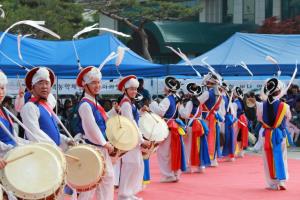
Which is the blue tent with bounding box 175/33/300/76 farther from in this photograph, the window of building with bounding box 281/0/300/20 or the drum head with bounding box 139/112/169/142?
the window of building with bounding box 281/0/300/20

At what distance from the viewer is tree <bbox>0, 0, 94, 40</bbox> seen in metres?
23.8

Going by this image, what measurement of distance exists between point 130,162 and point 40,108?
2251 mm

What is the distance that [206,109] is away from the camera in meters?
11.5

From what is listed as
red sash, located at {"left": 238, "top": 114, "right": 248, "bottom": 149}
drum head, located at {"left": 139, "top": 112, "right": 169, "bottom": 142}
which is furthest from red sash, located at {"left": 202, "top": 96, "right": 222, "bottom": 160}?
drum head, located at {"left": 139, "top": 112, "right": 169, "bottom": 142}

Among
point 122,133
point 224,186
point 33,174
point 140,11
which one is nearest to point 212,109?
point 224,186

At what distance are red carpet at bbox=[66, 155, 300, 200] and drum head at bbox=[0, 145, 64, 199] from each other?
3.54 metres

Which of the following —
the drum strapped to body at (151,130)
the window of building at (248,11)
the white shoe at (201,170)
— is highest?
the window of building at (248,11)

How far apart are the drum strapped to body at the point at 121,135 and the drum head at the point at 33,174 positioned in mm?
1628

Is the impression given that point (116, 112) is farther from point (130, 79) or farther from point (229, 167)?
point (229, 167)

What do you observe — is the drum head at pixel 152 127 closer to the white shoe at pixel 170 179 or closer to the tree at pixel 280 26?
the white shoe at pixel 170 179

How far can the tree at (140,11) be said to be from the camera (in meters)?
29.7

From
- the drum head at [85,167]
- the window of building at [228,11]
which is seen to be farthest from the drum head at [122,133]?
the window of building at [228,11]

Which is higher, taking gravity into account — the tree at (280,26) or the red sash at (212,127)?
the tree at (280,26)

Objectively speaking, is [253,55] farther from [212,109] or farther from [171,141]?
[171,141]
